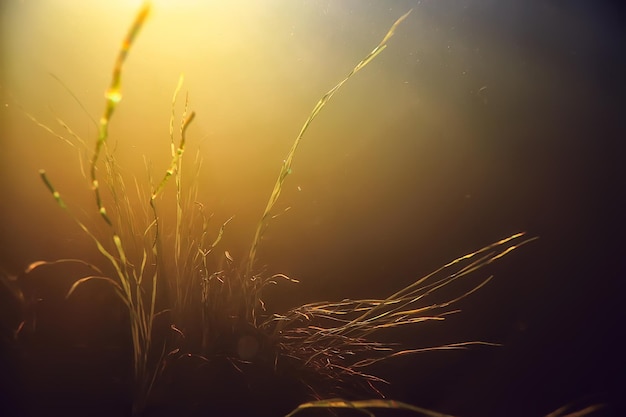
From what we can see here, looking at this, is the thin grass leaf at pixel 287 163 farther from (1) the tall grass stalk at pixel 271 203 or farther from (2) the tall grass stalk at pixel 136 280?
(2) the tall grass stalk at pixel 136 280

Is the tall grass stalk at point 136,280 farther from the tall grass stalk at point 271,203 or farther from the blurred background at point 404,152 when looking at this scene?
the tall grass stalk at point 271,203

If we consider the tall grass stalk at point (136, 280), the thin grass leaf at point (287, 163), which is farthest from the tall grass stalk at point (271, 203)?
the tall grass stalk at point (136, 280)

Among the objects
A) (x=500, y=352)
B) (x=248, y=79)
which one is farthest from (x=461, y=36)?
(x=500, y=352)

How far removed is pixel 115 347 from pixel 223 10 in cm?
89

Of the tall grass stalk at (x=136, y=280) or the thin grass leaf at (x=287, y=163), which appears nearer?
the tall grass stalk at (x=136, y=280)

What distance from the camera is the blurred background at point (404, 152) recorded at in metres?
1.29

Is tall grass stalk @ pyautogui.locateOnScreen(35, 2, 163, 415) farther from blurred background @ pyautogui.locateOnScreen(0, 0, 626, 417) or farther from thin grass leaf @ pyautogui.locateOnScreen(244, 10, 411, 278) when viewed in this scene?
thin grass leaf @ pyautogui.locateOnScreen(244, 10, 411, 278)

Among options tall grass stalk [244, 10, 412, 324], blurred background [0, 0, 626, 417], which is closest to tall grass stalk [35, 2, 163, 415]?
blurred background [0, 0, 626, 417]

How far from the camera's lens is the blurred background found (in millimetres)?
1289

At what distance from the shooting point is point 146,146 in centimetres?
132

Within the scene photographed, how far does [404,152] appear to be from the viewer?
1.44 m

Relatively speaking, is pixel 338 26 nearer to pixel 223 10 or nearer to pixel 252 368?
pixel 223 10

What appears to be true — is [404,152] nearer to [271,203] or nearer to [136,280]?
[271,203]

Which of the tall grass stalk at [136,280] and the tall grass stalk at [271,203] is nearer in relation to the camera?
the tall grass stalk at [136,280]
